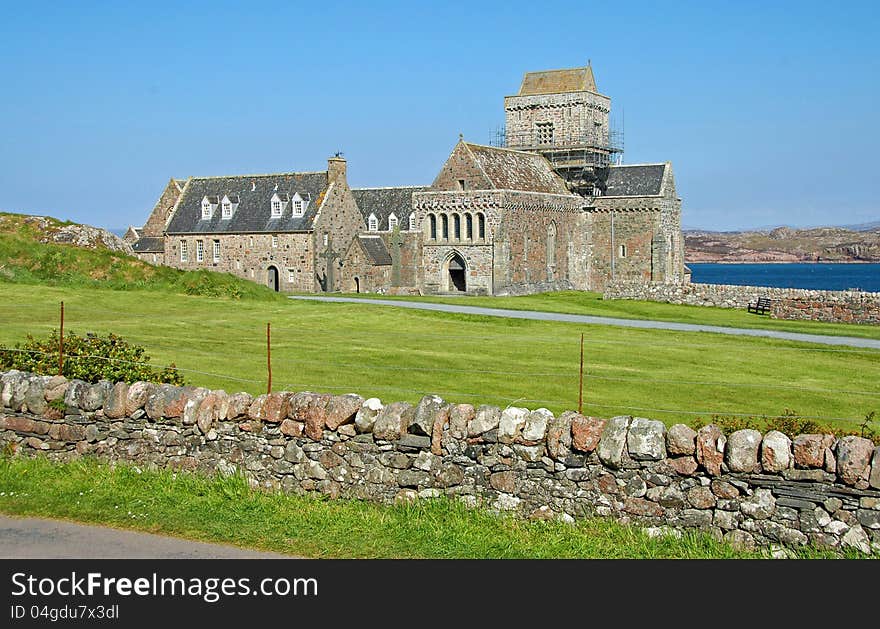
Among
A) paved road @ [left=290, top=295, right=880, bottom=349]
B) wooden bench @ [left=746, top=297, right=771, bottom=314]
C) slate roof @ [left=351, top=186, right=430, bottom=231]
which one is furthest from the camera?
slate roof @ [left=351, top=186, right=430, bottom=231]

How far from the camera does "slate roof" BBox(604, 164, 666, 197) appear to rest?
7969 cm

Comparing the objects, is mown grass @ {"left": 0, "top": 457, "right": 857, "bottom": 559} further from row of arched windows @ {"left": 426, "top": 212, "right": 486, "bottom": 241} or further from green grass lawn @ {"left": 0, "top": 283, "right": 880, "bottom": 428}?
row of arched windows @ {"left": 426, "top": 212, "right": 486, "bottom": 241}

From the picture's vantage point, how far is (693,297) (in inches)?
2319

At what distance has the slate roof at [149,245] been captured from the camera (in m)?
83.5

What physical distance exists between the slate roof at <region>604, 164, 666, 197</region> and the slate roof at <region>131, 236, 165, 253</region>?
34939mm

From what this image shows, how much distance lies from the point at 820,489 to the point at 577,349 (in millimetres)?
20111

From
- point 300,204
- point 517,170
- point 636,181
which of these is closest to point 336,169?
point 300,204

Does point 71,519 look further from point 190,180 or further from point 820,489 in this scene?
point 190,180

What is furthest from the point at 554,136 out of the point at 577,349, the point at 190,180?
the point at 577,349

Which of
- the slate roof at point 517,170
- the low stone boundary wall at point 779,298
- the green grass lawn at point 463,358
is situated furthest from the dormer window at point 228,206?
the green grass lawn at point 463,358

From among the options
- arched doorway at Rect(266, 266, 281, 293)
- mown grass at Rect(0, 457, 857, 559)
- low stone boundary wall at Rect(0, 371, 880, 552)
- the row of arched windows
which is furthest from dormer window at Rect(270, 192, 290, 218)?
mown grass at Rect(0, 457, 857, 559)

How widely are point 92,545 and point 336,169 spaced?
66.5 m

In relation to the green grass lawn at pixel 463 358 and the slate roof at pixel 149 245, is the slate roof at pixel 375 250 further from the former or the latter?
the green grass lawn at pixel 463 358

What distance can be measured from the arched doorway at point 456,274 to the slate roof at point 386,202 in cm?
Answer: 1040
